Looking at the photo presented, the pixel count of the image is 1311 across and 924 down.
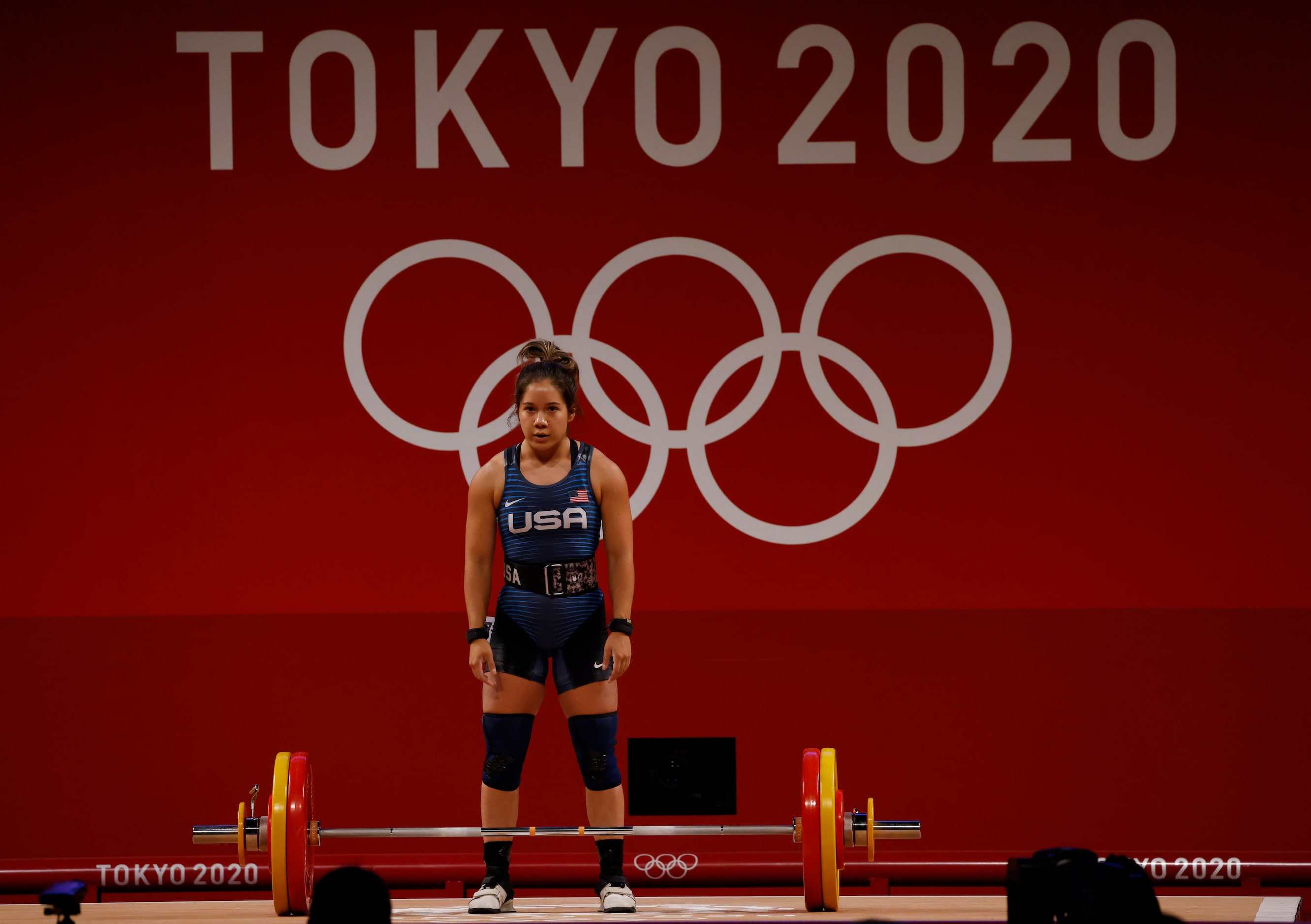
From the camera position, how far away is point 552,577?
3.31m

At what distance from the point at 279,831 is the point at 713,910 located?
1210mm

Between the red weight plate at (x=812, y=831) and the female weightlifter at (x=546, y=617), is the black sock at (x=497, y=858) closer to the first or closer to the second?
the female weightlifter at (x=546, y=617)

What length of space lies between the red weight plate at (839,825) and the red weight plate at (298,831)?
1.34m

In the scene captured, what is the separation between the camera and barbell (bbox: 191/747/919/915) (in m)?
3.21

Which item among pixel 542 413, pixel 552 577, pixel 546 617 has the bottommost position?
pixel 546 617

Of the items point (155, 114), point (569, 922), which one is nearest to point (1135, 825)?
point (569, 922)

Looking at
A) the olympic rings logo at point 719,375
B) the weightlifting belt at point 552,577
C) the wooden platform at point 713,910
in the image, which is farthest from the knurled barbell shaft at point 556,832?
the olympic rings logo at point 719,375

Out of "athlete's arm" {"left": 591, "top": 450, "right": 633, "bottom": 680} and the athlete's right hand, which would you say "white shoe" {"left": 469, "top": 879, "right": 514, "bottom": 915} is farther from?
"athlete's arm" {"left": 591, "top": 450, "right": 633, "bottom": 680}

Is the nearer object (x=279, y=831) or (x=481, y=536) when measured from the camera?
(x=279, y=831)

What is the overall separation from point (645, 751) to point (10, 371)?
2426mm

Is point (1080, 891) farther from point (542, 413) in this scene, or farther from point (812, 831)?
point (542, 413)

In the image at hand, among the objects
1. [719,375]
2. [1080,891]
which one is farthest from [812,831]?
[719,375]

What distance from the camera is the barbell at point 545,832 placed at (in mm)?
3205

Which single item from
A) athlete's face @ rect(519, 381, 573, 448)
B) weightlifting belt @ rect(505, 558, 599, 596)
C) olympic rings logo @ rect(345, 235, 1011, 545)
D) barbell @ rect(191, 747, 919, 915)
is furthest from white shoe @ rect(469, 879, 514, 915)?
olympic rings logo @ rect(345, 235, 1011, 545)
